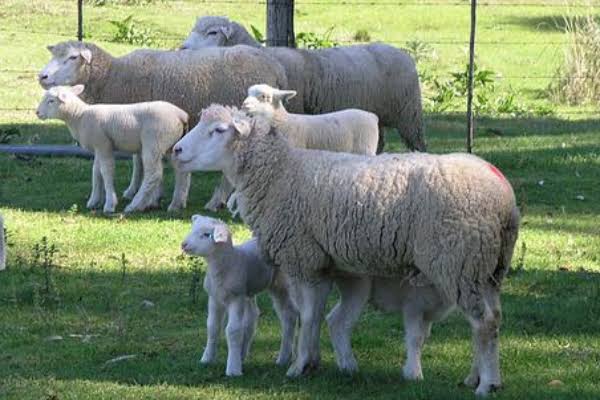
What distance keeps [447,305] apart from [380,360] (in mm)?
761

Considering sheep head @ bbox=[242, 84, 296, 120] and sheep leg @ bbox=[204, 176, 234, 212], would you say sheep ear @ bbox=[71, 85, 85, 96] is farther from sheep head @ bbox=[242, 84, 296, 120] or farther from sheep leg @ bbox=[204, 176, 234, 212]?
sheep head @ bbox=[242, 84, 296, 120]

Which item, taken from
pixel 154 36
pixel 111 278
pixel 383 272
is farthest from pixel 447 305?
pixel 154 36

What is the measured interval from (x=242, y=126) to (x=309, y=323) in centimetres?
120

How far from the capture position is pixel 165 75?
13656 millimetres

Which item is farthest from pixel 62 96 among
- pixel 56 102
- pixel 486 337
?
pixel 486 337

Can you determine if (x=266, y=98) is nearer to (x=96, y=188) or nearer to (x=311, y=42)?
(x=96, y=188)

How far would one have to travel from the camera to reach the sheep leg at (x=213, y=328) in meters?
8.32

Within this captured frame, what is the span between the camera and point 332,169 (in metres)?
8.30

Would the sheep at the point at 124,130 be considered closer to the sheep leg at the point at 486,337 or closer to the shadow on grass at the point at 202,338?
the shadow on grass at the point at 202,338

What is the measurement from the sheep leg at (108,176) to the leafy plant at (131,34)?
1031 centimetres

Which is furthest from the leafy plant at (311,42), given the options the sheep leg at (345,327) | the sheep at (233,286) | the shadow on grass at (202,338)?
the sheep leg at (345,327)

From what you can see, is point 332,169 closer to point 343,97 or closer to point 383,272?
point 383,272

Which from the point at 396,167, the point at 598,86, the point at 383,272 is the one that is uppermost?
the point at 396,167

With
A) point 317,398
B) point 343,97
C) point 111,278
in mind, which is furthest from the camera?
point 343,97
